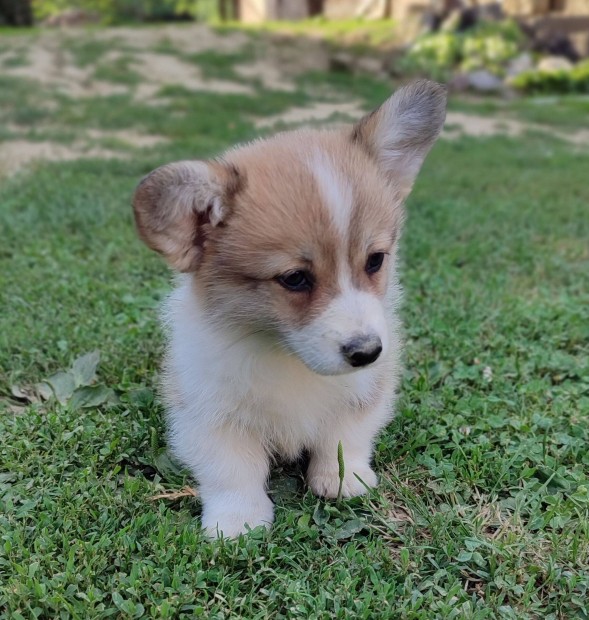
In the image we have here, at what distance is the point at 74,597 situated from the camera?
2000mm

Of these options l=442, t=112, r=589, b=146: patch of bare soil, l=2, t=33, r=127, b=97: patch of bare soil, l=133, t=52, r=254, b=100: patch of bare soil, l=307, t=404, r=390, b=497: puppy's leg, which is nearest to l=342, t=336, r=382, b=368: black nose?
l=307, t=404, r=390, b=497: puppy's leg

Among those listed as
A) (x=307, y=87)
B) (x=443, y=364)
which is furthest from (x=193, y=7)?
(x=443, y=364)

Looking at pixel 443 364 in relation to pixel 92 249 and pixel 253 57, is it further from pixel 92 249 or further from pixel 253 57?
pixel 253 57

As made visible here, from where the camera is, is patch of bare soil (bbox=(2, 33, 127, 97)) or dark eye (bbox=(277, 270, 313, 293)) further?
patch of bare soil (bbox=(2, 33, 127, 97))

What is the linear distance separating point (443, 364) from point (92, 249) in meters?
2.71

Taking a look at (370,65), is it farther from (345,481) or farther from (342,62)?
(345,481)

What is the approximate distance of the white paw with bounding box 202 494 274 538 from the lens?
229cm

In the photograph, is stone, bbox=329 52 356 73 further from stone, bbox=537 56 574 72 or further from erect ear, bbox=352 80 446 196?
erect ear, bbox=352 80 446 196

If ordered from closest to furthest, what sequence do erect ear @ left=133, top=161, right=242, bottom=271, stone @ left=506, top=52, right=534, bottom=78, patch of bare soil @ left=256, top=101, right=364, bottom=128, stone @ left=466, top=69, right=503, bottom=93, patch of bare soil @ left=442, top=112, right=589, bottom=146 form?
1. erect ear @ left=133, top=161, right=242, bottom=271
2. patch of bare soil @ left=442, top=112, right=589, bottom=146
3. patch of bare soil @ left=256, top=101, right=364, bottom=128
4. stone @ left=466, top=69, right=503, bottom=93
5. stone @ left=506, top=52, right=534, bottom=78

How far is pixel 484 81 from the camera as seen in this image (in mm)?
15492

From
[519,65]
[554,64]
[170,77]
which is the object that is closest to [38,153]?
[170,77]

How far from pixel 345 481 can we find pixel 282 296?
0.78 metres

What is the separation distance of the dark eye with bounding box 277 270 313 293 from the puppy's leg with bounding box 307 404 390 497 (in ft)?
2.03

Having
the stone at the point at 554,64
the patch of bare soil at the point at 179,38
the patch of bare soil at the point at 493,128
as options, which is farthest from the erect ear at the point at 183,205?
the patch of bare soil at the point at 179,38
